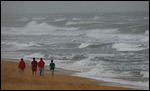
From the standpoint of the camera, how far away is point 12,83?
12289 mm

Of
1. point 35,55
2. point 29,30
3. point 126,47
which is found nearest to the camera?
point 35,55

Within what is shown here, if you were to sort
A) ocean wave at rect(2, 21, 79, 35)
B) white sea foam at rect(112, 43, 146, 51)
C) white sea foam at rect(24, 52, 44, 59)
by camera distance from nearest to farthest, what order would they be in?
white sea foam at rect(24, 52, 44, 59)
white sea foam at rect(112, 43, 146, 51)
ocean wave at rect(2, 21, 79, 35)

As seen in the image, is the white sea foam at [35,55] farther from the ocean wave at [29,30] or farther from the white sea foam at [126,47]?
the ocean wave at [29,30]

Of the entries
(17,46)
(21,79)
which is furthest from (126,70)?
(17,46)

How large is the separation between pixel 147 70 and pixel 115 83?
4.24 meters

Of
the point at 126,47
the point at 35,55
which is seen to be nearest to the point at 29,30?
the point at 126,47

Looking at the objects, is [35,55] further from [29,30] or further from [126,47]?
[29,30]

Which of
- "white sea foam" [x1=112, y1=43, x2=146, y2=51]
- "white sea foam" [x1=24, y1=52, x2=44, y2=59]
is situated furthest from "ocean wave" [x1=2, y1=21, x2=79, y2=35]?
"white sea foam" [x1=24, y1=52, x2=44, y2=59]

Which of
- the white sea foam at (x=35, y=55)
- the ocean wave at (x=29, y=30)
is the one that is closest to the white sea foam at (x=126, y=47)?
the white sea foam at (x=35, y=55)

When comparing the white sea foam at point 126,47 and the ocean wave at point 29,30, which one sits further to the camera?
the ocean wave at point 29,30

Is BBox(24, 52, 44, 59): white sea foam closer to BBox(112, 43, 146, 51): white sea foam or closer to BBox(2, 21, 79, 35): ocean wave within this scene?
BBox(112, 43, 146, 51): white sea foam

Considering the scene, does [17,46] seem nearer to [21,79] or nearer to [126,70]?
[126,70]

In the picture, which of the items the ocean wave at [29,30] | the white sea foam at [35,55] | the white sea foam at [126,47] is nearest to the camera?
the white sea foam at [35,55]

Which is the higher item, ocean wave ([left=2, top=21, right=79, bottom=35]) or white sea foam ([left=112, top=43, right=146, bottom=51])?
ocean wave ([left=2, top=21, right=79, bottom=35])
